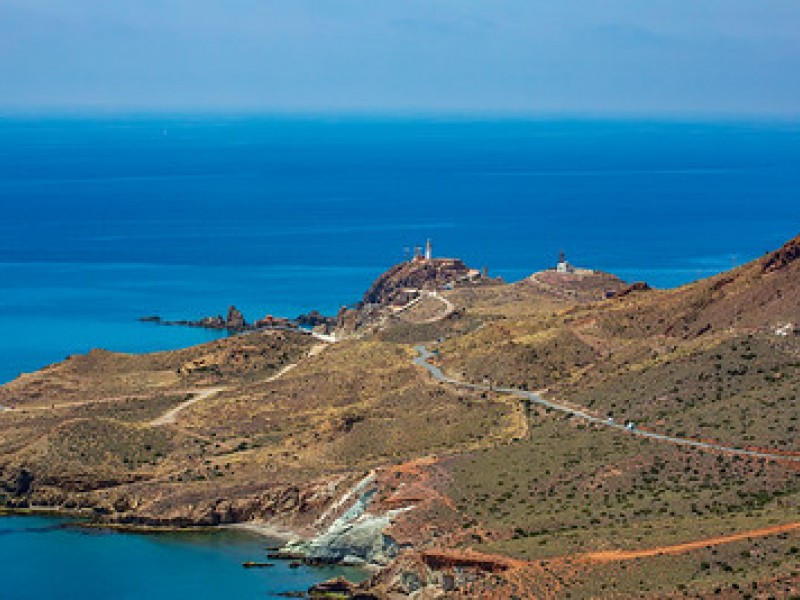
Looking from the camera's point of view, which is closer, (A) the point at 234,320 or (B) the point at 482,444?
(B) the point at 482,444

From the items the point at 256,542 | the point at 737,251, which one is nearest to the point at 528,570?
the point at 256,542

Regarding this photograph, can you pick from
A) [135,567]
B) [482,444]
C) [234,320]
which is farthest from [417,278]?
[135,567]

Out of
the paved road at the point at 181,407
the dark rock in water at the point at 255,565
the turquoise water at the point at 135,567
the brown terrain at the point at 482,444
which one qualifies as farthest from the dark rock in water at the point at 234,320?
the dark rock in water at the point at 255,565

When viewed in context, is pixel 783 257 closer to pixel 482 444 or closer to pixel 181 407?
pixel 482 444

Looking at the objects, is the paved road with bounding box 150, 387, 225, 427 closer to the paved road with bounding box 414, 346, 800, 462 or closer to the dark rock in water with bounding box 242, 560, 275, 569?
the paved road with bounding box 414, 346, 800, 462

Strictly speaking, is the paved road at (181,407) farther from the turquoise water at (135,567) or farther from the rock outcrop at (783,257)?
the rock outcrop at (783,257)
